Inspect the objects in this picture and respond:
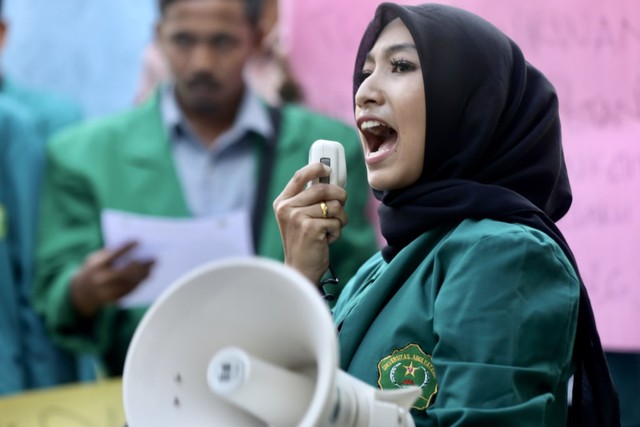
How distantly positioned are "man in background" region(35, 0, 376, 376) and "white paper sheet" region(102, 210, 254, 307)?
16 millimetres

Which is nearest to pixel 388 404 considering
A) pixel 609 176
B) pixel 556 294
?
pixel 556 294

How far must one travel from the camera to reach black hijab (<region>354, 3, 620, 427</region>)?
2.31 metres

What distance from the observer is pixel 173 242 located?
14.2 ft

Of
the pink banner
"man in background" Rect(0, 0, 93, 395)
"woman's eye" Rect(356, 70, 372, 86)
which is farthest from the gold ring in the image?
"man in background" Rect(0, 0, 93, 395)

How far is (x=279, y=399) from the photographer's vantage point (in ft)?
6.41

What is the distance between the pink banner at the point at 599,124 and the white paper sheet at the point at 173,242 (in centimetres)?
86

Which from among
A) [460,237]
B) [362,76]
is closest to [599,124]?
[362,76]

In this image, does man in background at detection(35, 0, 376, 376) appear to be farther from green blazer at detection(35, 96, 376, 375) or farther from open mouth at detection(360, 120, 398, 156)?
open mouth at detection(360, 120, 398, 156)

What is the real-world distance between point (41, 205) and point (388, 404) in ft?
9.08

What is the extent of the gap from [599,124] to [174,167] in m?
1.28

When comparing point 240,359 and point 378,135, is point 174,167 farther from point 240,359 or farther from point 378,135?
point 240,359

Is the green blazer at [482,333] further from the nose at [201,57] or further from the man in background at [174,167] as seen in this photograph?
the nose at [201,57]

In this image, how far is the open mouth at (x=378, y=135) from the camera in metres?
2.42

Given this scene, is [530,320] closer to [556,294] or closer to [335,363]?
[556,294]
